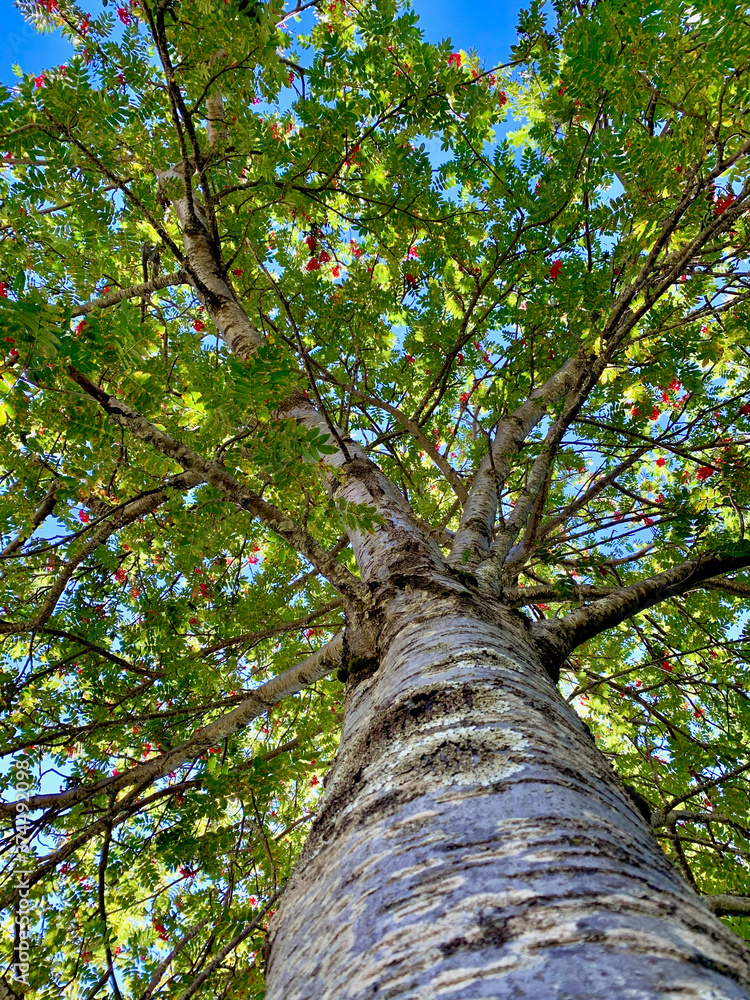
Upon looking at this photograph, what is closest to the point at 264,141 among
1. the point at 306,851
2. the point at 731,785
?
the point at 306,851

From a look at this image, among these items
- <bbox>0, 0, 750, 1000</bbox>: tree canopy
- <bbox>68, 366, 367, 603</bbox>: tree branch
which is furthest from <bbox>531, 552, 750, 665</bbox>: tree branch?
<bbox>68, 366, 367, 603</bbox>: tree branch

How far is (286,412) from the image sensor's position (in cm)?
258

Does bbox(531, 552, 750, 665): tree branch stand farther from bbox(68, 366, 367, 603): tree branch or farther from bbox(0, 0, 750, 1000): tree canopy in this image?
bbox(68, 366, 367, 603): tree branch

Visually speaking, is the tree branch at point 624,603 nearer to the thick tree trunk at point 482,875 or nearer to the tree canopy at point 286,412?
the tree canopy at point 286,412

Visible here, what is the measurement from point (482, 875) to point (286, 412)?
2245mm

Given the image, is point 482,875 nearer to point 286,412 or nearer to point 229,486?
point 229,486

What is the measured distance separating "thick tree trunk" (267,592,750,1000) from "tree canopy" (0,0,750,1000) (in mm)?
709

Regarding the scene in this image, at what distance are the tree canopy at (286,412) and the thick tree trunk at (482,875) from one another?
71 cm

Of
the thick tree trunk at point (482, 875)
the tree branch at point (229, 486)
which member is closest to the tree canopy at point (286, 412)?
the tree branch at point (229, 486)

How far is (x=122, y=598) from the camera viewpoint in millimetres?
Answer: 3668

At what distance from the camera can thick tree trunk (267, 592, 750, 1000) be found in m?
0.46

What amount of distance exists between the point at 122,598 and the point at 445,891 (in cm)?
362

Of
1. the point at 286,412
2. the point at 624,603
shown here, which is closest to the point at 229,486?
the point at 286,412

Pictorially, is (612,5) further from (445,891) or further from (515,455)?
(445,891)
